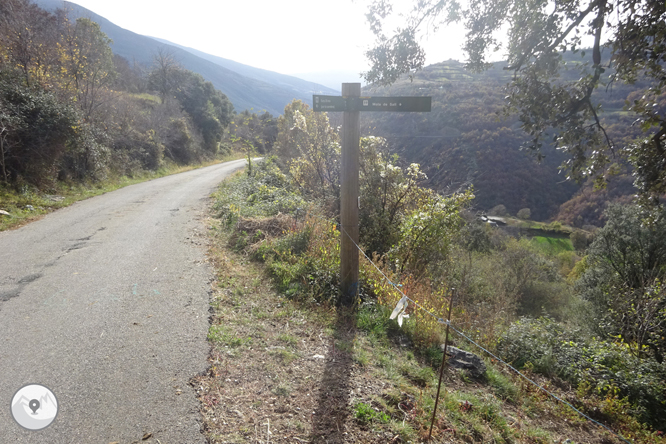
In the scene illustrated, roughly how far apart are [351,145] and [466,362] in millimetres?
3020

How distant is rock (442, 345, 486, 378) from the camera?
13.2 feet

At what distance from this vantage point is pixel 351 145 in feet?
14.5

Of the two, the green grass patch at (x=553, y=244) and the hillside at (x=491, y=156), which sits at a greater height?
the hillside at (x=491, y=156)

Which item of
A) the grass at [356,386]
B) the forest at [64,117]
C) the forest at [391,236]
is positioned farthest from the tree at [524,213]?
the grass at [356,386]

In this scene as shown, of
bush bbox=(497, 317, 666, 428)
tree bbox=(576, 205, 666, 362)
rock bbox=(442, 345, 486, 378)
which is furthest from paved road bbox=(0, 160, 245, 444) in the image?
tree bbox=(576, 205, 666, 362)

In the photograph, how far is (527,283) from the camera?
20516mm

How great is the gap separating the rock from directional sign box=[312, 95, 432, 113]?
9.90ft

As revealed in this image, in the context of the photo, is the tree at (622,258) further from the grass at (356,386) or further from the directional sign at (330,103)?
the directional sign at (330,103)

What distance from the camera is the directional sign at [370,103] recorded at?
418 cm

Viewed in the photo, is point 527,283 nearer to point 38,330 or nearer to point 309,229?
point 309,229

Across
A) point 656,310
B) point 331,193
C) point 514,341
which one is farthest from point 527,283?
point 514,341

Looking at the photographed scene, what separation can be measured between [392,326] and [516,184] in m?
50.0

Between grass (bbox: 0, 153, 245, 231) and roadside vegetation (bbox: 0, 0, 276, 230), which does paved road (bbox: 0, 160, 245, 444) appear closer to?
grass (bbox: 0, 153, 245, 231)

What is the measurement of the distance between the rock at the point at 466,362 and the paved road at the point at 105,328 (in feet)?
9.26
